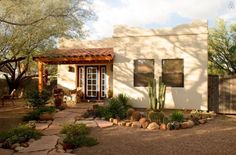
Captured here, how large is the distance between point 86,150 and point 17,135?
2.23m

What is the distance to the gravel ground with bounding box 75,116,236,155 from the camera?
22.2ft

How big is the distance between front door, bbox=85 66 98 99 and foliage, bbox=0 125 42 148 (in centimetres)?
968

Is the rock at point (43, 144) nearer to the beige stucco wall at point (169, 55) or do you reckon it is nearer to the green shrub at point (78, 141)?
the green shrub at point (78, 141)

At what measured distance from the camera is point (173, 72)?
13.9 m

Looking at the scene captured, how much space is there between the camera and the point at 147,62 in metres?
14.4

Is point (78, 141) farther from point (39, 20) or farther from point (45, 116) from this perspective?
point (39, 20)

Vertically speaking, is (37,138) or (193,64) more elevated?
(193,64)

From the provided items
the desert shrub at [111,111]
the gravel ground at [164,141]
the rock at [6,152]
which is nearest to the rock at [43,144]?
the rock at [6,152]

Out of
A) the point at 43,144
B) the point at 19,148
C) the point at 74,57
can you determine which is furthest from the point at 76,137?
the point at 74,57

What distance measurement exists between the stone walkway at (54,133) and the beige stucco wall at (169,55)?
3.33 m

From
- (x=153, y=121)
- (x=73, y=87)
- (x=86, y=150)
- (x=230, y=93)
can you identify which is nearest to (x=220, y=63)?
(x=230, y=93)

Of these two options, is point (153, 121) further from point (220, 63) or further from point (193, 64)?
point (220, 63)

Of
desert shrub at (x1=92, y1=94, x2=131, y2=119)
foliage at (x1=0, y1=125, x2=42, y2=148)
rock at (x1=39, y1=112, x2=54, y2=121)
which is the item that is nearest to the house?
desert shrub at (x1=92, y1=94, x2=131, y2=119)

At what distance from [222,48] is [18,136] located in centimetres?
1700
